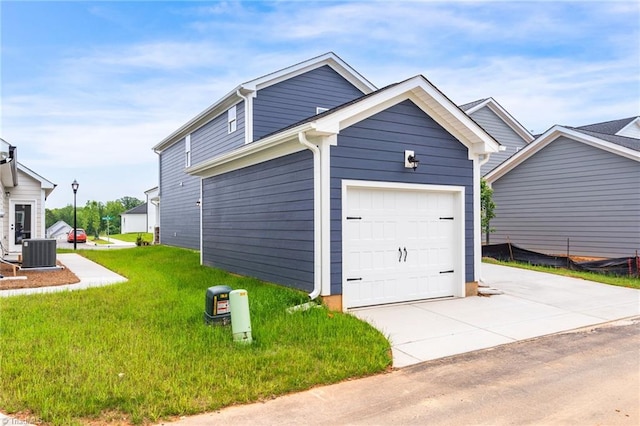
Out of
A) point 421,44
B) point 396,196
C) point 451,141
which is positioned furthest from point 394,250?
point 421,44

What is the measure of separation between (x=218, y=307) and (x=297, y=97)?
1064 centimetres

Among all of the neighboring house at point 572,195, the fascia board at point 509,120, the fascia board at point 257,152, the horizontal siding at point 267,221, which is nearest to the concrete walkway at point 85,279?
the horizontal siding at point 267,221

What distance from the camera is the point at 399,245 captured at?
7.77 meters

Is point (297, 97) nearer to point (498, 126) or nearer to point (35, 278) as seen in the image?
point (35, 278)

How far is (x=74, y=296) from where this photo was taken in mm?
7676

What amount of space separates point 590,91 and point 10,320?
18.2 meters

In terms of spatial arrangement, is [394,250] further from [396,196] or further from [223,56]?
[223,56]

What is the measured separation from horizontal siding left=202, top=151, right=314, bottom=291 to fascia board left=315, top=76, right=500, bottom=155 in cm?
81

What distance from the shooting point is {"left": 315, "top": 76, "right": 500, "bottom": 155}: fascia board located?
6.98m

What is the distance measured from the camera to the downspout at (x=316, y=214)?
6938 mm

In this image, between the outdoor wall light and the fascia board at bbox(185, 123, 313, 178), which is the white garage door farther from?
the fascia board at bbox(185, 123, 313, 178)

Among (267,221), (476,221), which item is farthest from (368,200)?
(476,221)

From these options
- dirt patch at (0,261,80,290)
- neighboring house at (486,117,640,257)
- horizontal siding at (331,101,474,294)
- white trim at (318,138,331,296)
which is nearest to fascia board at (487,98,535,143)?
neighboring house at (486,117,640,257)

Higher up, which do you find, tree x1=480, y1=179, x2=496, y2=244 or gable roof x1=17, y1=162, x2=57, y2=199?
gable roof x1=17, y1=162, x2=57, y2=199
